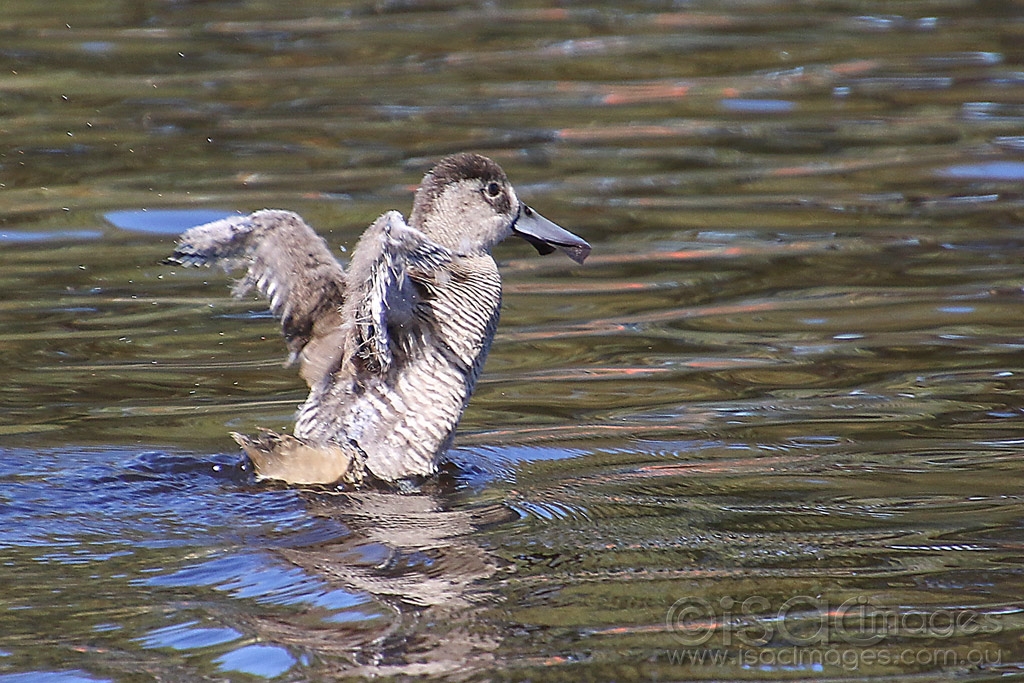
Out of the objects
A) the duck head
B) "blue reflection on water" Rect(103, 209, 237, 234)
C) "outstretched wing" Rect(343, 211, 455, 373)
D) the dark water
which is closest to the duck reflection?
the dark water

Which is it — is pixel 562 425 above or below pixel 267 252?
below

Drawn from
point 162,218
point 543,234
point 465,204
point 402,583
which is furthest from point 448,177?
point 162,218

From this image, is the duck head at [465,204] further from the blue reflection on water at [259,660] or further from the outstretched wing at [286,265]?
the blue reflection on water at [259,660]

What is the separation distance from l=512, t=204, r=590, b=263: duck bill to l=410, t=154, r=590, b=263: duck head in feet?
0.38

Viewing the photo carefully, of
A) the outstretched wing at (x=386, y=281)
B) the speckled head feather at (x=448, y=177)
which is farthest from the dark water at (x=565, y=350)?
the speckled head feather at (x=448, y=177)

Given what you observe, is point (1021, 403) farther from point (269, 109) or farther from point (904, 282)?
point (269, 109)

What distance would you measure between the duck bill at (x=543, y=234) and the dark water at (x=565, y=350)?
72cm

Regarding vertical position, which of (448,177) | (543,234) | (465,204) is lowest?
(543,234)

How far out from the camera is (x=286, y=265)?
632 cm

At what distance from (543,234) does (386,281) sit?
1629 mm

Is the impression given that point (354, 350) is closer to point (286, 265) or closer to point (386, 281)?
point (286, 265)

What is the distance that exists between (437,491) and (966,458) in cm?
215

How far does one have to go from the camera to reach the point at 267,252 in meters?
6.30

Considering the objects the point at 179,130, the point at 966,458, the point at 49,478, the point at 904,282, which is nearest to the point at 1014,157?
the point at 904,282
